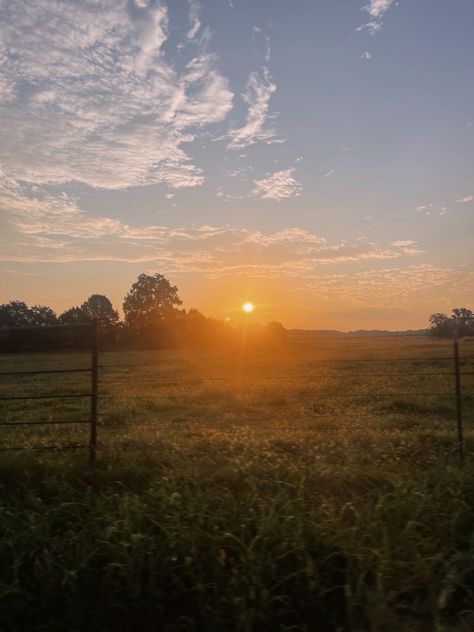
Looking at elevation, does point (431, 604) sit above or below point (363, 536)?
below

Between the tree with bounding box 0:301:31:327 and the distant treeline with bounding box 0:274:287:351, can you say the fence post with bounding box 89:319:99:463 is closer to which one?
the distant treeline with bounding box 0:274:287:351

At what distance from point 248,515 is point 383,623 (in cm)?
145

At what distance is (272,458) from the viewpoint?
718 cm

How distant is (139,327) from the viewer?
12688 millimetres

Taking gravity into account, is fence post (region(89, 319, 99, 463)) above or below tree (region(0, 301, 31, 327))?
below

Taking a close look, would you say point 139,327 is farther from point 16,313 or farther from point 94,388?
point 16,313

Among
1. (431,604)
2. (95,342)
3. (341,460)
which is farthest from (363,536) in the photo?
(95,342)

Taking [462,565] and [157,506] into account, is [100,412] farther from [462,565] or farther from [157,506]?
[462,565]

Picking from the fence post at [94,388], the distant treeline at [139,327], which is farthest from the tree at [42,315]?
the fence post at [94,388]

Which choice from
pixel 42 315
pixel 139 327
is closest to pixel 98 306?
pixel 42 315

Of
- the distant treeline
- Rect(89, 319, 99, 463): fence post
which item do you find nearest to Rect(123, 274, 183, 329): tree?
the distant treeline

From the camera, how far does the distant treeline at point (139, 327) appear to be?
7820 millimetres

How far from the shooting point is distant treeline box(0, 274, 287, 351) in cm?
782

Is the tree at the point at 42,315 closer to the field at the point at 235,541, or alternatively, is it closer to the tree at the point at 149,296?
the tree at the point at 149,296
